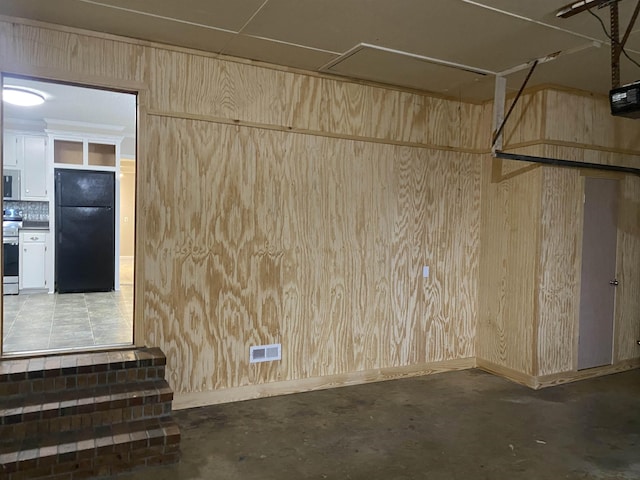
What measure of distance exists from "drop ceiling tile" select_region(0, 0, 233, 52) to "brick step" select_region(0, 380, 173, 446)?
2487 mm

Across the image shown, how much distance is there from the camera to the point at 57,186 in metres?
7.05

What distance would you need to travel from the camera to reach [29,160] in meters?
7.42

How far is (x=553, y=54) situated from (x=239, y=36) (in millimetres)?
2400

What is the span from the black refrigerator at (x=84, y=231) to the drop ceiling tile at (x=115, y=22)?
440 centimetres

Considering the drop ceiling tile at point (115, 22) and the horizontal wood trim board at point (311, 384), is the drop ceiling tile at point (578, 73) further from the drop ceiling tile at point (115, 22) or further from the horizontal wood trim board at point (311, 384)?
the horizontal wood trim board at point (311, 384)

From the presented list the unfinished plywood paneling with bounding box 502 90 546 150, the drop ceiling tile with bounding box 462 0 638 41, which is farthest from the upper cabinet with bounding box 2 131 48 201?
the drop ceiling tile with bounding box 462 0 638 41

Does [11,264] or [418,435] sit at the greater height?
[11,264]

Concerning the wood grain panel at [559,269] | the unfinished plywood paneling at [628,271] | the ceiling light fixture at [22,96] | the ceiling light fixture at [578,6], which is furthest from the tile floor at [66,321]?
the unfinished plywood paneling at [628,271]

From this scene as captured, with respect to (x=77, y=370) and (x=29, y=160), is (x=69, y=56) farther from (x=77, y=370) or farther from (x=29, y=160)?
(x=29, y=160)

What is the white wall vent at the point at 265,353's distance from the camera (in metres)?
3.97

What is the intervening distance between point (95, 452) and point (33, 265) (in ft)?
16.8

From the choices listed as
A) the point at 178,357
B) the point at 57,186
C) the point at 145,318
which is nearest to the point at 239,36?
the point at 145,318

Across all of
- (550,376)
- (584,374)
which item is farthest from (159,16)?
(584,374)

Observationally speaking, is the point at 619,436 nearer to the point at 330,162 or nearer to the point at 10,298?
the point at 330,162
